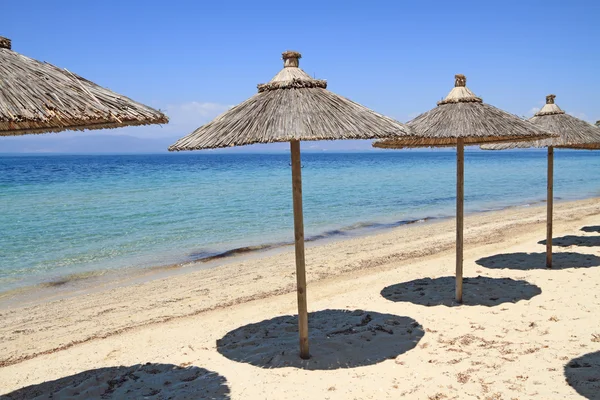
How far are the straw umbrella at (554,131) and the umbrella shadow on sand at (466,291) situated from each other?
137 centimetres

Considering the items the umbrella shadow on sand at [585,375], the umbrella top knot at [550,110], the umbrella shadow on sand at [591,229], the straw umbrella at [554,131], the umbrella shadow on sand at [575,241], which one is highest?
the umbrella top knot at [550,110]

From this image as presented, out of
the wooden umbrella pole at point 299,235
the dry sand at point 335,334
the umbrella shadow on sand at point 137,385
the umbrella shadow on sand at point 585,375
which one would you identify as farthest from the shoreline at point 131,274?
the umbrella shadow on sand at point 585,375

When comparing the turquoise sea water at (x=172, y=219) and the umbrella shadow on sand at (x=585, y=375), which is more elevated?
the umbrella shadow on sand at (x=585, y=375)

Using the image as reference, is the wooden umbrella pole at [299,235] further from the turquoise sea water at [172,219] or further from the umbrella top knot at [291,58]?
the turquoise sea water at [172,219]

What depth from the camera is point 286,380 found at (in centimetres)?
436

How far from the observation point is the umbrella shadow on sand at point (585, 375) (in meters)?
3.75

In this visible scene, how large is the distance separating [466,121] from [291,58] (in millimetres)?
2434

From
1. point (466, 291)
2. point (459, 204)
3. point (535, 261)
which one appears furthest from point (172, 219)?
point (459, 204)

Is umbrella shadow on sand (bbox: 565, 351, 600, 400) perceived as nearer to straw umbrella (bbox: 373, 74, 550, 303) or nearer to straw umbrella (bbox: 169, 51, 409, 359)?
straw umbrella (bbox: 373, 74, 550, 303)

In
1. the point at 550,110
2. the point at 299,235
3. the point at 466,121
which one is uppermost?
the point at 550,110

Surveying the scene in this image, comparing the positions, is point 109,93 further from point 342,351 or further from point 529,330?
point 529,330

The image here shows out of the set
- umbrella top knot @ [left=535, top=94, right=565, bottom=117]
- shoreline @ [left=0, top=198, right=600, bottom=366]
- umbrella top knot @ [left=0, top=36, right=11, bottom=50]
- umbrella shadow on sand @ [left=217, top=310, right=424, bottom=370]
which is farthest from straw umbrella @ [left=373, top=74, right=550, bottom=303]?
umbrella top knot @ [left=0, top=36, right=11, bottom=50]

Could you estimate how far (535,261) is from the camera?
836 centimetres

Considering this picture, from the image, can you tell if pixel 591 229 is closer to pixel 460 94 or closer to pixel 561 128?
pixel 561 128
